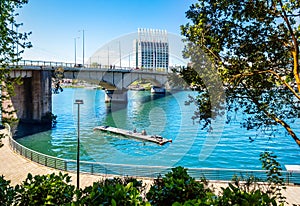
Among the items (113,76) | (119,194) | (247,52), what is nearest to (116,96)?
(113,76)

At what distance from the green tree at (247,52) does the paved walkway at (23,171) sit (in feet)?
25.1

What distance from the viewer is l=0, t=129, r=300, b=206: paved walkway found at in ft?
44.4

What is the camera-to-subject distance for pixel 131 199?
4.25 metres

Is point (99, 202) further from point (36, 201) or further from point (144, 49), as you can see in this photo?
point (144, 49)

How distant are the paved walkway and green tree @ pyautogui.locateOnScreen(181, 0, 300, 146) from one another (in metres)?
7.65

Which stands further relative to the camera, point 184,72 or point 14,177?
point 14,177

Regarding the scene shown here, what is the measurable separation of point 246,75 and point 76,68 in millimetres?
42987

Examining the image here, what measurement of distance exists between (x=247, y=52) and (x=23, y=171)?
1596 centimetres

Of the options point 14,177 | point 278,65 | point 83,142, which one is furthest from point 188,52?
point 83,142

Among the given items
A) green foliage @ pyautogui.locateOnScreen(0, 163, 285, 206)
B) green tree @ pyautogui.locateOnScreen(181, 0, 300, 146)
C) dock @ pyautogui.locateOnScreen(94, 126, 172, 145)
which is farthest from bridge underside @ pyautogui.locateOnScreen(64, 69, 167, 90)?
green foliage @ pyautogui.locateOnScreen(0, 163, 285, 206)

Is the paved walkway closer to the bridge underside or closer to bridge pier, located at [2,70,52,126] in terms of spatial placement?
bridge pier, located at [2,70,52,126]

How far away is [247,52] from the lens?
22.6 feet

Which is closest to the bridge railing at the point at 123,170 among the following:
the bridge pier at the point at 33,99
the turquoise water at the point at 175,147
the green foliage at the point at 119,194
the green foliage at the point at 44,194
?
the turquoise water at the point at 175,147

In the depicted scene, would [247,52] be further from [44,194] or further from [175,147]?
[175,147]
